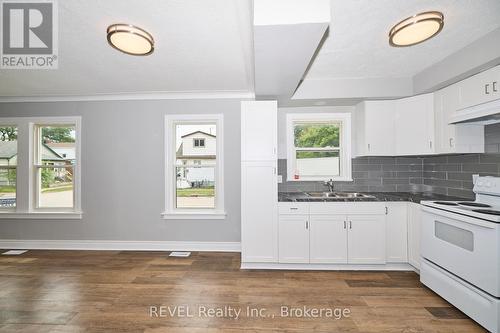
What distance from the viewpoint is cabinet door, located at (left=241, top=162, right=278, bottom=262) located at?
293 cm

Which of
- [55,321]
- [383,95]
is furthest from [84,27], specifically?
[383,95]

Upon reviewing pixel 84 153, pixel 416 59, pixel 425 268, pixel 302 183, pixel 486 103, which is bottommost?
pixel 425 268

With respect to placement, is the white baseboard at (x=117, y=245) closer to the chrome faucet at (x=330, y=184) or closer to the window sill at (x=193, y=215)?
the window sill at (x=193, y=215)

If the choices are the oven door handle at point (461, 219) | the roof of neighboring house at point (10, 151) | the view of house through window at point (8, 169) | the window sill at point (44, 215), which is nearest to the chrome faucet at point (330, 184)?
the oven door handle at point (461, 219)

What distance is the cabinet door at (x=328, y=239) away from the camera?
2861 mm

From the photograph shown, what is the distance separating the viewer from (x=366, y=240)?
285cm

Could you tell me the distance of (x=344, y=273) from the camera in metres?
2.83

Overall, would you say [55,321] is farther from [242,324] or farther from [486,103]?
[486,103]

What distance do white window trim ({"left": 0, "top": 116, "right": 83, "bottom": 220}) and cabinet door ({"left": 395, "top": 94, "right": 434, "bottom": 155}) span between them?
4.96m

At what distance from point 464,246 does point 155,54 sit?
140 inches

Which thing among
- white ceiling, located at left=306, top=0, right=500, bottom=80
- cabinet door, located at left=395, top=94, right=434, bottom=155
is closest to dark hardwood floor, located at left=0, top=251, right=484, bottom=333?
cabinet door, located at left=395, top=94, right=434, bottom=155

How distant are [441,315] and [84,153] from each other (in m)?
5.03

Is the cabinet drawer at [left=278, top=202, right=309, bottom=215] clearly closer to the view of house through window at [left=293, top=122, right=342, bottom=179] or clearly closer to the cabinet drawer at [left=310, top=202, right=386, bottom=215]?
the cabinet drawer at [left=310, top=202, right=386, bottom=215]

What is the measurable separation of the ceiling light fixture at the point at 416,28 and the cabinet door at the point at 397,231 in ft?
6.19
